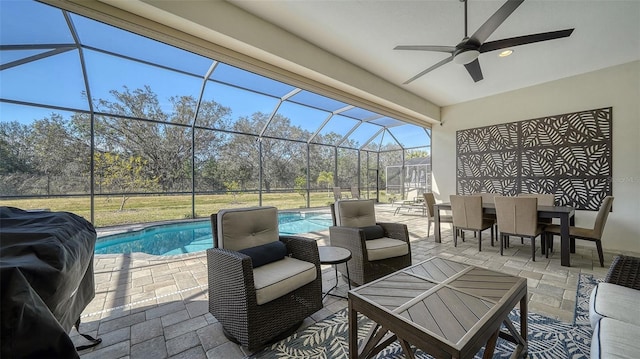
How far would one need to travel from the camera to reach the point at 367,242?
9.09 feet

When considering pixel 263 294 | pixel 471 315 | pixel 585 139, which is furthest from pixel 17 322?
pixel 585 139

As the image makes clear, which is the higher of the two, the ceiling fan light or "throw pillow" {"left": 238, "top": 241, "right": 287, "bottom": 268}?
the ceiling fan light

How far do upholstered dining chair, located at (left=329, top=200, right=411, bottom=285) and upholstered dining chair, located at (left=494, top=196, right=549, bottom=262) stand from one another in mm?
2009

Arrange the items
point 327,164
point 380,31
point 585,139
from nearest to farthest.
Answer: point 380,31
point 585,139
point 327,164

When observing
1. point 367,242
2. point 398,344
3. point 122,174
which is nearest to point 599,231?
point 367,242

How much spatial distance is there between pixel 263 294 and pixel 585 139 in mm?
6215

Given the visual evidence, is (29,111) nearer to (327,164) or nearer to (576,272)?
(327,164)

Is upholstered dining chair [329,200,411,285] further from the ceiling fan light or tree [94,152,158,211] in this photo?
tree [94,152,158,211]

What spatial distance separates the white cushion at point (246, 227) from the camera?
2045 millimetres

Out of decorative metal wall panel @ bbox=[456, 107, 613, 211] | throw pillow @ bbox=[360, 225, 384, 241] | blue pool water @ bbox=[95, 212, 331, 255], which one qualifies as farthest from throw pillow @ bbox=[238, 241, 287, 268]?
decorative metal wall panel @ bbox=[456, 107, 613, 211]

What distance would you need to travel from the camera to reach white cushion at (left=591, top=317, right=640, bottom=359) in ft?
3.35

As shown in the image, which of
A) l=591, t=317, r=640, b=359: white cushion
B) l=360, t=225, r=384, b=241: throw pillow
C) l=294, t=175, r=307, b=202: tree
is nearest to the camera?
l=591, t=317, r=640, b=359: white cushion

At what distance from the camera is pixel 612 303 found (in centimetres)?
138

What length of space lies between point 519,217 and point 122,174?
8.87 meters
